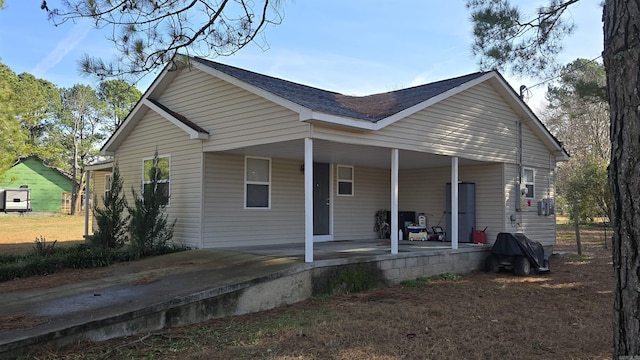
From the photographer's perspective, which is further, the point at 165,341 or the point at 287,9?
the point at 287,9

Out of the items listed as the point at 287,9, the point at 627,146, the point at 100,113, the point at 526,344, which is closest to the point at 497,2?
the point at 287,9

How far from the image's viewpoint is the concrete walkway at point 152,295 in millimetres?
4828

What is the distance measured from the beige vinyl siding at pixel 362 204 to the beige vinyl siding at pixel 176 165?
3.73m

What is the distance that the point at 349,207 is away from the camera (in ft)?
41.6

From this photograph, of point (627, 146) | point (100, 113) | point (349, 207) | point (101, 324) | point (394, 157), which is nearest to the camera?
point (627, 146)

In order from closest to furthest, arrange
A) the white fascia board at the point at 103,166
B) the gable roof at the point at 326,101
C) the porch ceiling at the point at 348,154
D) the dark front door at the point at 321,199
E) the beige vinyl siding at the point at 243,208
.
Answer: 1. the gable roof at the point at 326,101
2. the porch ceiling at the point at 348,154
3. the beige vinyl siding at the point at 243,208
4. the dark front door at the point at 321,199
5. the white fascia board at the point at 103,166

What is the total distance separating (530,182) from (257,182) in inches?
290

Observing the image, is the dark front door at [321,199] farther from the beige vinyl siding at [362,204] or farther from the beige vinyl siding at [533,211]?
the beige vinyl siding at [533,211]

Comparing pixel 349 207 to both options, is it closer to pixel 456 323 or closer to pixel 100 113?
pixel 456 323

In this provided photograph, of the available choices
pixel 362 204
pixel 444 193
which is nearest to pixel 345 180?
pixel 362 204

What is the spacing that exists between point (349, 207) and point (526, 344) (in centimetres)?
770

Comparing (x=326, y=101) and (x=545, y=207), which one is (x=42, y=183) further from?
(x=545, y=207)

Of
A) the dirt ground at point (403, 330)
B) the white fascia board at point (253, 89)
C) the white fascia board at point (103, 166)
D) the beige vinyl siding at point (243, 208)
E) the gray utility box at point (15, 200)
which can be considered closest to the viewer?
the dirt ground at point (403, 330)

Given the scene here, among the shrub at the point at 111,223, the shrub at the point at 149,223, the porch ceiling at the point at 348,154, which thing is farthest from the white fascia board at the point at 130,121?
the porch ceiling at the point at 348,154
